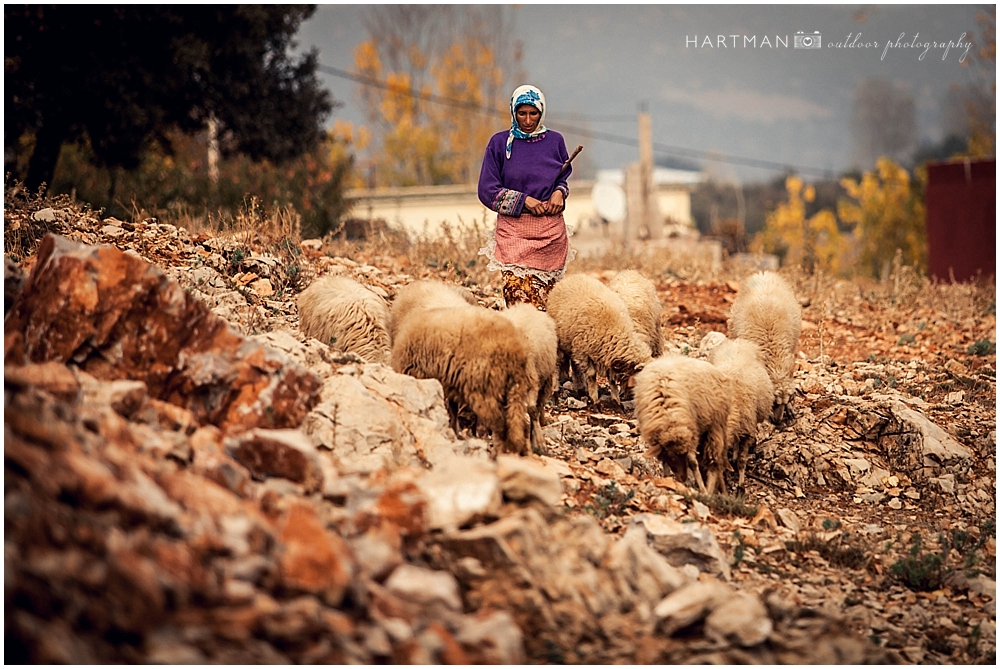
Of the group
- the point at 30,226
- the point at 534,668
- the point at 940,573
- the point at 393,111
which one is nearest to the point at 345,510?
the point at 534,668

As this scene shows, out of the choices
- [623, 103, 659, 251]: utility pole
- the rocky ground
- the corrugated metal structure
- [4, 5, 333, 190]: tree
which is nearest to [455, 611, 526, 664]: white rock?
the rocky ground

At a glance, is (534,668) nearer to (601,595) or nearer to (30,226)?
(601,595)

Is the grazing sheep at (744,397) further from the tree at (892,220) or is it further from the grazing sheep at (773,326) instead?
the tree at (892,220)

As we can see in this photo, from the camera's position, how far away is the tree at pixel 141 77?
14.8m

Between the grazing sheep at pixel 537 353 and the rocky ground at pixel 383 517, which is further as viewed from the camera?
the grazing sheep at pixel 537 353

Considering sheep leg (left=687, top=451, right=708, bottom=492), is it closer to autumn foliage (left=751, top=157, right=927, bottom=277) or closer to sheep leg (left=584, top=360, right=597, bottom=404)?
sheep leg (left=584, top=360, right=597, bottom=404)

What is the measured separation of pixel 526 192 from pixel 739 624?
14.1 feet

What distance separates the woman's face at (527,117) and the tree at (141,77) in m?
9.88

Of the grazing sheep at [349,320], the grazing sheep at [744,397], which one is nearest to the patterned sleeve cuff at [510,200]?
the grazing sheep at [349,320]

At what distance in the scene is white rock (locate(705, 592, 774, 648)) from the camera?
166 inches

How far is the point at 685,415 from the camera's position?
6359mm

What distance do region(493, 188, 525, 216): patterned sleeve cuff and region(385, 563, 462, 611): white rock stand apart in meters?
4.02

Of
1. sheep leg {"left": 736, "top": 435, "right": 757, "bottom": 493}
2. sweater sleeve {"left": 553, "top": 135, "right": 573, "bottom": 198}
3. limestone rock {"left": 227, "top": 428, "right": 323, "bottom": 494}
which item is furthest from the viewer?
sweater sleeve {"left": 553, "top": 135, "right": 573, "bottom": 198}

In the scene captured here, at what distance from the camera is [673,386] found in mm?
6441
